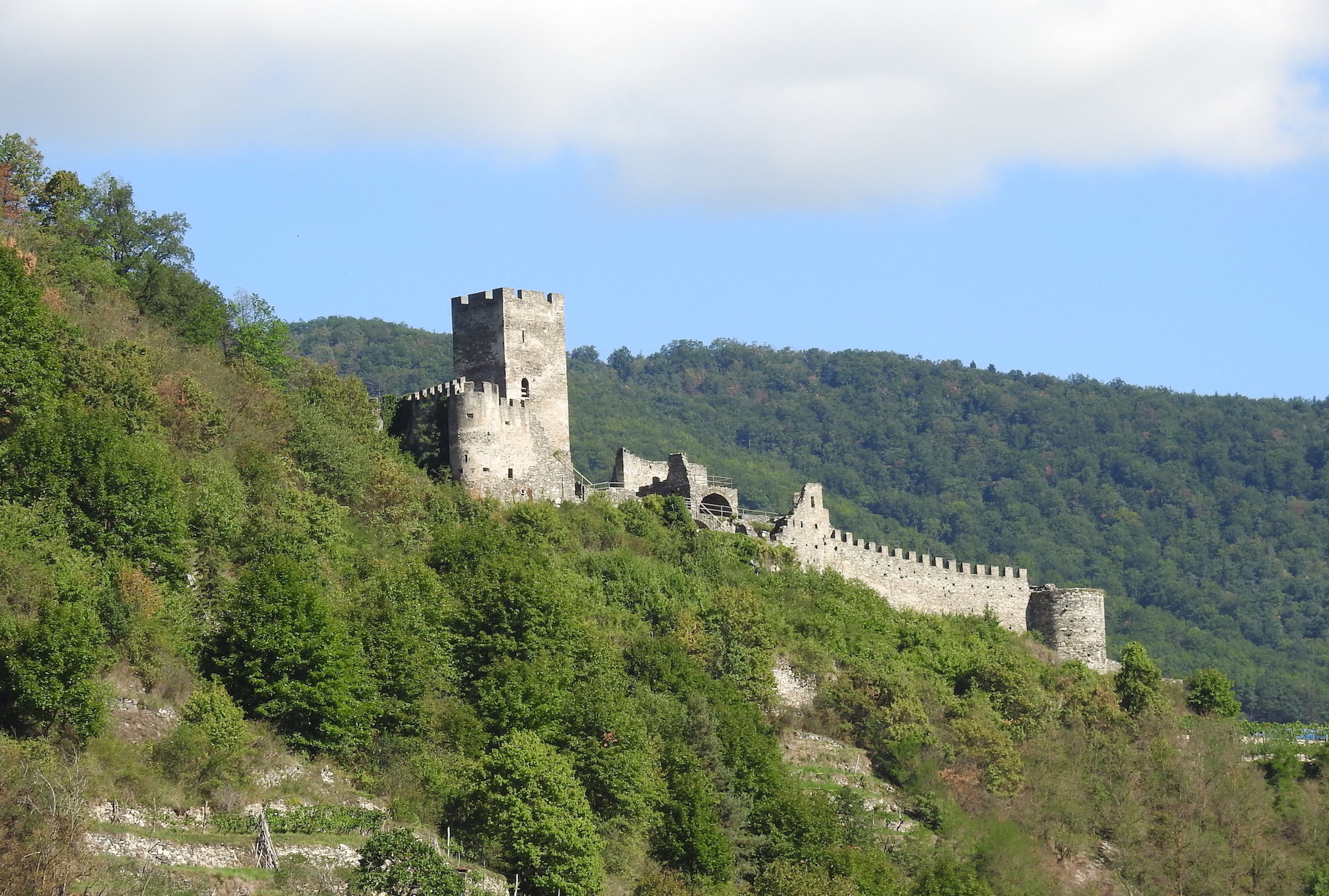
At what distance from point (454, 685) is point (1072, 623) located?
23.7 metres

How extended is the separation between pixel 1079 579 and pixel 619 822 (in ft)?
232

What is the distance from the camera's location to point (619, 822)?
40.1 meters

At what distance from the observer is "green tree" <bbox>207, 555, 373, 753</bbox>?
37.8 m

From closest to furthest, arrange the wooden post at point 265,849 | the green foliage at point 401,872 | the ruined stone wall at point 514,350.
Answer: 1. the wooden post at point 265,849
2. the green foliage at point 401,872
3. the ruined stone wall at point 514,350

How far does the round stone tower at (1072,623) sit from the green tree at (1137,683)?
2.33 meters

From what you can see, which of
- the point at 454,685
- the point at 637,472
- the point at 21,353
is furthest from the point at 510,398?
the point at 21,353

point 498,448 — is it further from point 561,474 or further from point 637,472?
point 637,472

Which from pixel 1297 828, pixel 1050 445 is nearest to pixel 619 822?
pixel 1297 828

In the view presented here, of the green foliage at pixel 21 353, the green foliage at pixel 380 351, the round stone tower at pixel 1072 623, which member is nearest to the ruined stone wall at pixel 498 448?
the green foliage at pixel 21 353

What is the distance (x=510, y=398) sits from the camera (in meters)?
53.0

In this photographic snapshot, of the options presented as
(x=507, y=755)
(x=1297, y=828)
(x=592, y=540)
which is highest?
(x=592, y=540)

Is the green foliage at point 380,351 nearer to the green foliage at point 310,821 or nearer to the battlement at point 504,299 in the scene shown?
the battlement at point 504,299

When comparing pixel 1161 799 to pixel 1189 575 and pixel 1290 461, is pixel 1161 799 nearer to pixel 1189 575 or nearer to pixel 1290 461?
pixel 1189 575

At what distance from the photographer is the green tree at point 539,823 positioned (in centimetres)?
3691
